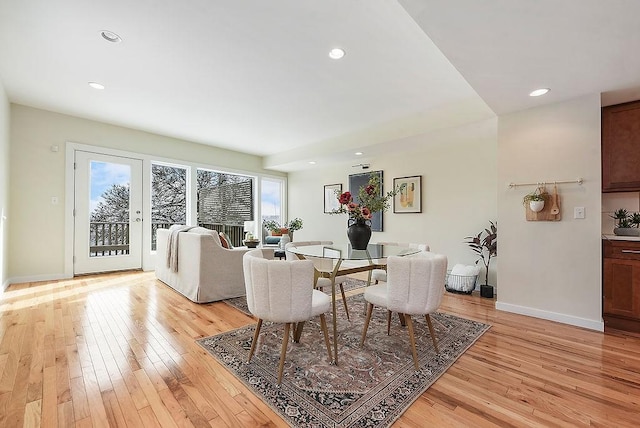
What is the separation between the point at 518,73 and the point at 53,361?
4071 mm

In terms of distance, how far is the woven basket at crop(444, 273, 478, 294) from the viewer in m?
3.86

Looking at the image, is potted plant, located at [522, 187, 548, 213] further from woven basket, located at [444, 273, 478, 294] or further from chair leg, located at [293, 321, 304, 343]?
chair leg, located at [293, 321, 304, 343]

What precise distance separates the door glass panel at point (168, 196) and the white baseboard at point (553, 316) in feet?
18.0

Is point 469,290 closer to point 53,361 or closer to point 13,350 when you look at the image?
point 53,361

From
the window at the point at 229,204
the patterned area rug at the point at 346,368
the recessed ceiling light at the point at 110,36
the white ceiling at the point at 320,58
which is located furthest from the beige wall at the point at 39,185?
the patterned area rug at the point at 346,368

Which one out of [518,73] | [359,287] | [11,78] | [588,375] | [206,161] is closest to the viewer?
[588,375]

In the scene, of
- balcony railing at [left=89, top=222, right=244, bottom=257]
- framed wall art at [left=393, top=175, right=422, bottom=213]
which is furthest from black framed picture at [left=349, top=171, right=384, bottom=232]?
balcony railing at [left=89, top=222, right=244, bottom=257]

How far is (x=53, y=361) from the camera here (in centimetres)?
197

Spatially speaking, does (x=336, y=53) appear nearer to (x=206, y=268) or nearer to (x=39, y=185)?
(x=206, y=268)

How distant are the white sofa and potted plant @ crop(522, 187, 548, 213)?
10.8 feet

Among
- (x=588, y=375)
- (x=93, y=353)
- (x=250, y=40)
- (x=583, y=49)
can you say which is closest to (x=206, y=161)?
(x=250, y=40)

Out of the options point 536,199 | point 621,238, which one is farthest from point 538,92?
point 621,238

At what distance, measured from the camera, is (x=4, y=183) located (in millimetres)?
3674

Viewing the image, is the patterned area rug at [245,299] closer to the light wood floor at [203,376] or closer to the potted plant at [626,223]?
the light wood floor at [203,376]
